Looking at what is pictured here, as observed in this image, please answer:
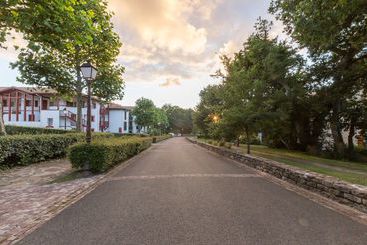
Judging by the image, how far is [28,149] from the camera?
14.6m

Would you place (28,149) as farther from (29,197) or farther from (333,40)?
(333,40)

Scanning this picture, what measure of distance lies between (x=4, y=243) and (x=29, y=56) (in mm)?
21873

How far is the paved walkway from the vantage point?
557 centimetres

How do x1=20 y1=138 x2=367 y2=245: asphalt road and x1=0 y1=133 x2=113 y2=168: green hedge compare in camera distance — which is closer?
x1=20 y1=138 x2=367 y2=245: asphalt road

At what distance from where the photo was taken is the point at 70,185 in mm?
9516

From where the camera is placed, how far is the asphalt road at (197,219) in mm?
4711

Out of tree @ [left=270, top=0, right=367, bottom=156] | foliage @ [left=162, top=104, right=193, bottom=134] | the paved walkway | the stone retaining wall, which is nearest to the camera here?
the paved walkway

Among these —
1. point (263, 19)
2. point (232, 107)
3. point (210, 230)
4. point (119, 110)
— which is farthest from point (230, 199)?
point (119, 110)

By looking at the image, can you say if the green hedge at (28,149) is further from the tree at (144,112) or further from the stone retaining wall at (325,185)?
the tree at (144,112)

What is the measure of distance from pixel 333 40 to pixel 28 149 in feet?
55.0

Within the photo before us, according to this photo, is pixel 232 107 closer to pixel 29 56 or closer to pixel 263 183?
pixel 263 183

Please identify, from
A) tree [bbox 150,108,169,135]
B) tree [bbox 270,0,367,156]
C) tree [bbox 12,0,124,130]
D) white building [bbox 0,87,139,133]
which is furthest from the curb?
tree [bbox 150,108,169,135]

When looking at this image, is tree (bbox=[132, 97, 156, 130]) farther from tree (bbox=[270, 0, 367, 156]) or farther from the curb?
the curb

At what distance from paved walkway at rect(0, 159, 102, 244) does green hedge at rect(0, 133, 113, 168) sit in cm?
113
